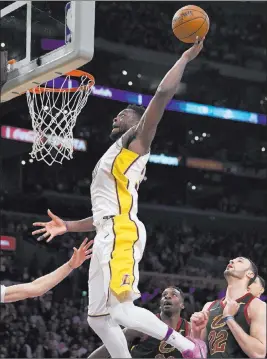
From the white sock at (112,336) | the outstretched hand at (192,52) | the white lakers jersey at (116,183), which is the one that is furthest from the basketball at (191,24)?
the white sock at (112,336)

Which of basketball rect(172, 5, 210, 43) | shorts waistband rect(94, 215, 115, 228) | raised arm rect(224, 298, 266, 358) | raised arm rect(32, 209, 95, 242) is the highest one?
basketball rect(172, 5, 210, 43)

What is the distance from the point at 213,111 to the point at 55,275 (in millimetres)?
18037

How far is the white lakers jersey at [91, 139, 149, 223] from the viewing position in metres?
5.66

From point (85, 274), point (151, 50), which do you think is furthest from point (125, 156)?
point (151, 50)

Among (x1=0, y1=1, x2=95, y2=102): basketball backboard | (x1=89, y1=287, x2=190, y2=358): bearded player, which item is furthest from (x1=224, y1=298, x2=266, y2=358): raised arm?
(x1=0, y1=1, x2=95, y2=102): basketball backboard

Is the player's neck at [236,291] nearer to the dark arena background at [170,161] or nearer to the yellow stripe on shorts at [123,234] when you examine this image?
the yellow stripe on shorts at [123,234]

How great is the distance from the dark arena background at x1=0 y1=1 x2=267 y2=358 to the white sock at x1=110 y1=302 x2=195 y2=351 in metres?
10.7

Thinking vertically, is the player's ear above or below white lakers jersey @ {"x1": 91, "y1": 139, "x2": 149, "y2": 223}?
below

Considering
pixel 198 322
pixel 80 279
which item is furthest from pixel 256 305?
pixel 80 279

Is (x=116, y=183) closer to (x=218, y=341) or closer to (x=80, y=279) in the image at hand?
(x=218, y=341)

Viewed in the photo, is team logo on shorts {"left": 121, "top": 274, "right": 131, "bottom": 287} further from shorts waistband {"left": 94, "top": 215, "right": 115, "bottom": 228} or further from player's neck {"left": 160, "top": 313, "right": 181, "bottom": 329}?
player's neck {"left": 160, "top": 313, "right": 181, "bottom": 329}

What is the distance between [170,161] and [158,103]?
17785 millimetres

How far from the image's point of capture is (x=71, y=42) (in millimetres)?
5793

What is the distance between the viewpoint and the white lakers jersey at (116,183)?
18.6ft
